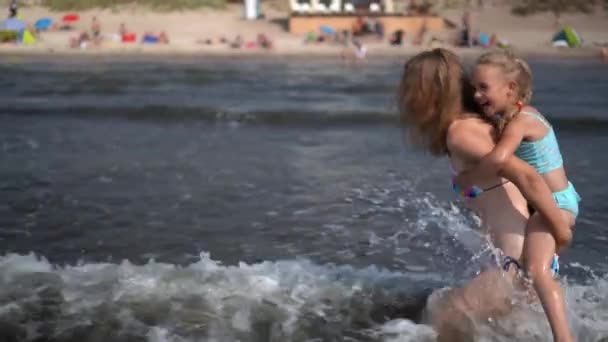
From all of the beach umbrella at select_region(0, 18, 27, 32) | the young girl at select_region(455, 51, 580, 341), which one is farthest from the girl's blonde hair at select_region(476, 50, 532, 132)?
the beach umbrella at select_region(0, 18, 27, 32)

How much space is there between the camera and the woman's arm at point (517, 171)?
3.40 m

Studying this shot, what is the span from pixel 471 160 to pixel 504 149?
0.24 m

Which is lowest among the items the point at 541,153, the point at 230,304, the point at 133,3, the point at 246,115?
the point at 246,115

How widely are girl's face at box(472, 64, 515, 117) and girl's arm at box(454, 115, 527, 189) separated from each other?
11 centimetres

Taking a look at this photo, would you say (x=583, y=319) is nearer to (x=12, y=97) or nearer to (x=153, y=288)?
(x=153, y=288)

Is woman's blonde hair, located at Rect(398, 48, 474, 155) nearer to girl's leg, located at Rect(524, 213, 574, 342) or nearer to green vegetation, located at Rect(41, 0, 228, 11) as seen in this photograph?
girl's leg, located at Rect(524, 213, 574, 342)

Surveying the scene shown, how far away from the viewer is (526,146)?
3561mm

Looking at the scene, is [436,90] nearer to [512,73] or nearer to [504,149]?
[512,73]

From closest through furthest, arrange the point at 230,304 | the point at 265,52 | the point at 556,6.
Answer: the point at 230,304 < the point at 265,52 < the point at 556,6

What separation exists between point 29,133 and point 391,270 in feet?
25.5

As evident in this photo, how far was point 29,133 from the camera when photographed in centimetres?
1118

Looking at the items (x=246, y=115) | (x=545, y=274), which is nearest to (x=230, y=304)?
(x=545, y=274)

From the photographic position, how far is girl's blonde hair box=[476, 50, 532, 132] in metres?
3.45

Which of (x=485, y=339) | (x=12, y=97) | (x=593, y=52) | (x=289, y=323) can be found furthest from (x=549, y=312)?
(x=593, y=52)
